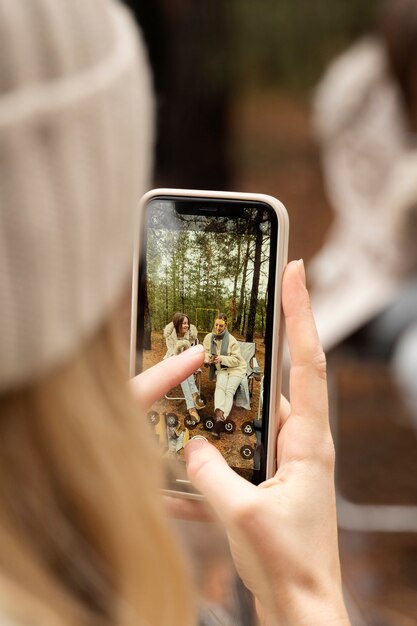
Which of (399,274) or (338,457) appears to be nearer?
(399,274)

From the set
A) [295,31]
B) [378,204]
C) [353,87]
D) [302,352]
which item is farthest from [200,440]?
[295,31]

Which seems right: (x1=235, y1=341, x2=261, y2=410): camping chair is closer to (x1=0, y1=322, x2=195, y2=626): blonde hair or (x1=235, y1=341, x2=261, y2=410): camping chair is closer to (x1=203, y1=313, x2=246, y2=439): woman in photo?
(x1=203, y1=313, x2=246, y2=439): woman in photo

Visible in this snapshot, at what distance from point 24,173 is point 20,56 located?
49 millimetres

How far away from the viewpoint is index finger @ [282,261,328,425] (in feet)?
2.10

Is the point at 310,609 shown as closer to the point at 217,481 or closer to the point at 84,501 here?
the point at 217,481

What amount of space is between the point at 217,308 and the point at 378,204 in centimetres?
122

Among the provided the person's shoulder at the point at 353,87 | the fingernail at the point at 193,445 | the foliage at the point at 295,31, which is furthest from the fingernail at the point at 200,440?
the foliage at the point at 295,31

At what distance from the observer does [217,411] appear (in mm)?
720

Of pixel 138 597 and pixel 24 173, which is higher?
pixel 24 173

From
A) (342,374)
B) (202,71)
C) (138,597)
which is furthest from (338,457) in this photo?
(202,71)

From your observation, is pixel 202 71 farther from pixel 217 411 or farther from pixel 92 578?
pixel 92 578

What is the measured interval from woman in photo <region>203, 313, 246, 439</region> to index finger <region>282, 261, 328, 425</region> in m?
0.06

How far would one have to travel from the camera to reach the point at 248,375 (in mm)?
705

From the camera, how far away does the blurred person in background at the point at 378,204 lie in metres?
1.67
